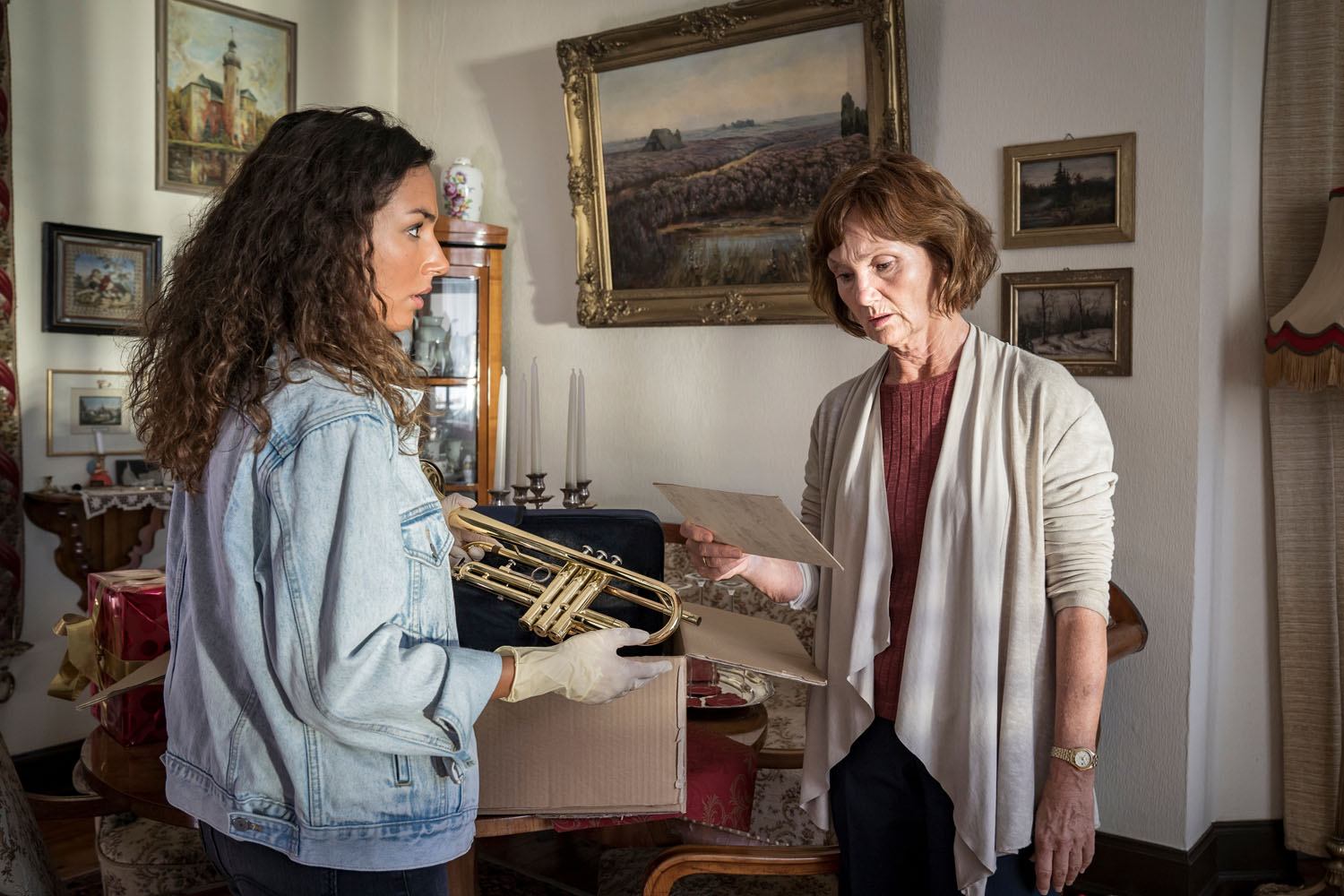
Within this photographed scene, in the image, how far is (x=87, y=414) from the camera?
158 inches

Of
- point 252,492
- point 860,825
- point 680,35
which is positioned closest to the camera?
point 252,492

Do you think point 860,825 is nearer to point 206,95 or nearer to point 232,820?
point 232,820

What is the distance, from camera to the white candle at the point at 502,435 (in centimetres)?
424

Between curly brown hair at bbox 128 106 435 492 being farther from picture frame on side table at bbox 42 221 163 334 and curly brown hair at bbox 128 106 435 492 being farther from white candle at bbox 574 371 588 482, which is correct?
picture frame on side table at bbox 42 221 163 334

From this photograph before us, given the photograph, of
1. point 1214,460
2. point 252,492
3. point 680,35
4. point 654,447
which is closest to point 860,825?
point 252,492

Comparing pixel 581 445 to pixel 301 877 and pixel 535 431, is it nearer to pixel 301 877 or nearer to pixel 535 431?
pixel 535 431

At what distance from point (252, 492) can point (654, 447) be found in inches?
114

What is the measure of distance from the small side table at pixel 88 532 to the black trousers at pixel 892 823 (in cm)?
317

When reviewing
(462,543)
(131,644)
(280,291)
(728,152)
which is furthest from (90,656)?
(728,152)

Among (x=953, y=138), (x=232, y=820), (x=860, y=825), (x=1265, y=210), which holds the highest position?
(x=953, y=138)

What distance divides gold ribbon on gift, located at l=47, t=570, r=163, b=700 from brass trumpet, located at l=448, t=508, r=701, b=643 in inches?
33.9

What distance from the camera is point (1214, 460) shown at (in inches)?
112

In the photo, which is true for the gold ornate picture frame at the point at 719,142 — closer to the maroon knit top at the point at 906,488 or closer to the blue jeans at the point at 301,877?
the maroon knit top at the point at 906,488

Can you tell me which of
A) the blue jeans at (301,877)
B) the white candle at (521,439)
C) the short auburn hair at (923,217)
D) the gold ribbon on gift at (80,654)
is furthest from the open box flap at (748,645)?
the white candle at (521,439)
